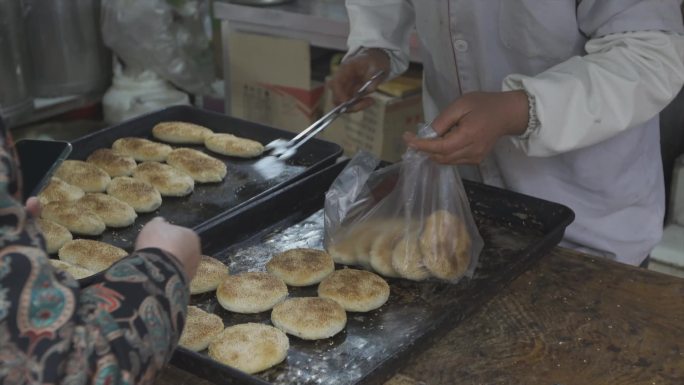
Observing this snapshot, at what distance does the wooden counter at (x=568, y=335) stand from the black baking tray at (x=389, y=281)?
0.03 meters

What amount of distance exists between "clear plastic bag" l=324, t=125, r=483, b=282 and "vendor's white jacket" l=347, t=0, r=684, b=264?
0.63 ft

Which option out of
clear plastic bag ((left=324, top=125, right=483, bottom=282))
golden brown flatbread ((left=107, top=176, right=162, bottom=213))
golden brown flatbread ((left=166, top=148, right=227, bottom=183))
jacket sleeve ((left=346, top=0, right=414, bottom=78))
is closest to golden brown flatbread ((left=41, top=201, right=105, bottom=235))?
golden brown flatbread ((left=107, top=176, right=162, bottom=213))

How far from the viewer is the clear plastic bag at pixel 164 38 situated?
11.0ft

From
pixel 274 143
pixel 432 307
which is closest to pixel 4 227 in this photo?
pixel 432 307

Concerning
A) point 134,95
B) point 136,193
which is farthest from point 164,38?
point 136,193

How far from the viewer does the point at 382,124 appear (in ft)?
10.2

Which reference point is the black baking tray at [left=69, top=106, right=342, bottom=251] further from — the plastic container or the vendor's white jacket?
the plastic container

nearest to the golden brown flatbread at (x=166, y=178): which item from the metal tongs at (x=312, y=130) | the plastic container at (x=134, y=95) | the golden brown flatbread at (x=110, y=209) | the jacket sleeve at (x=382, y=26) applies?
the golden brown flatbread at (x=110, y=209)

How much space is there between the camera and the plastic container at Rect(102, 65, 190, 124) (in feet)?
11.5

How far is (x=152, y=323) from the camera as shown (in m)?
0.88

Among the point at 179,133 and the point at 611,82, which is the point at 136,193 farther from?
the point at 611,82

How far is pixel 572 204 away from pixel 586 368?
639 millimetres

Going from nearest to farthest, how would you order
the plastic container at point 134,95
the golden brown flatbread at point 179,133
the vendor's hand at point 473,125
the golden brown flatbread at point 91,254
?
1. the vendor's hand at point 473,125
2. the golden brown flatbread at point 91,254
3. the golden brown flatbread at point 179,133
4. the plastic container at point 134,95

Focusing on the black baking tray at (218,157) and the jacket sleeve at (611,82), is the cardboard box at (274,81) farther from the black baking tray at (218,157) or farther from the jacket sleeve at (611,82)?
the jacket sleeve at (611,82)
